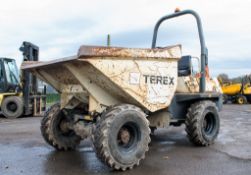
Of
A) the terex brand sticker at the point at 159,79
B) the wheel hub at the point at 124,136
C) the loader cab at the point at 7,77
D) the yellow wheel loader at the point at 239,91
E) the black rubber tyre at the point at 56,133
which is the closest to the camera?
the wheel hub at the point at 124,136

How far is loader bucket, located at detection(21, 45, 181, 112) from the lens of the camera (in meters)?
5.14

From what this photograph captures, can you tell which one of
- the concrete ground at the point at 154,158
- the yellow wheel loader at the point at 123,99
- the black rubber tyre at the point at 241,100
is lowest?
the concrete ground at the point at 154,158

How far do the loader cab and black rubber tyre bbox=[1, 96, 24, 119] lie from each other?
0.51m

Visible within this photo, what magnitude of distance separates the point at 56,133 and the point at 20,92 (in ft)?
27.2

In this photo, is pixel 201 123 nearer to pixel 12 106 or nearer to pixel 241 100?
pixel 12 106

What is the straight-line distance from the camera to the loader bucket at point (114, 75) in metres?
5.14

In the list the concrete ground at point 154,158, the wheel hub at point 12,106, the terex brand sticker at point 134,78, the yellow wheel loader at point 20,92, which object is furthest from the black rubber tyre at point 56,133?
the wheel hub at point 12,106

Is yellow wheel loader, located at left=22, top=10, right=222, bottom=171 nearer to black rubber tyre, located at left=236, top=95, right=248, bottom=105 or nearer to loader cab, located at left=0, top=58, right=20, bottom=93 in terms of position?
loader cab, located at left=0, top=58, right=20, bottom=93

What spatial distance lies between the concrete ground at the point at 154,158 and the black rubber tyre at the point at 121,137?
0.69 feet

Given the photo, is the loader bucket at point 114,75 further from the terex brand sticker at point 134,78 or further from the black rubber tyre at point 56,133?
the black rubber tyre at point 56,133

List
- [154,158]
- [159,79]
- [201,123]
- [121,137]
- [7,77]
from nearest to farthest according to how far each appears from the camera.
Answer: [121,137] → [159,79] → [154,158] → [201,123] → [7,77]

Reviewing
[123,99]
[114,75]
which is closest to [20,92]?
[123,99]

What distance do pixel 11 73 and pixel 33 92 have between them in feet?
4.89

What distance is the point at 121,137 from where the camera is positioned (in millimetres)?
5457
